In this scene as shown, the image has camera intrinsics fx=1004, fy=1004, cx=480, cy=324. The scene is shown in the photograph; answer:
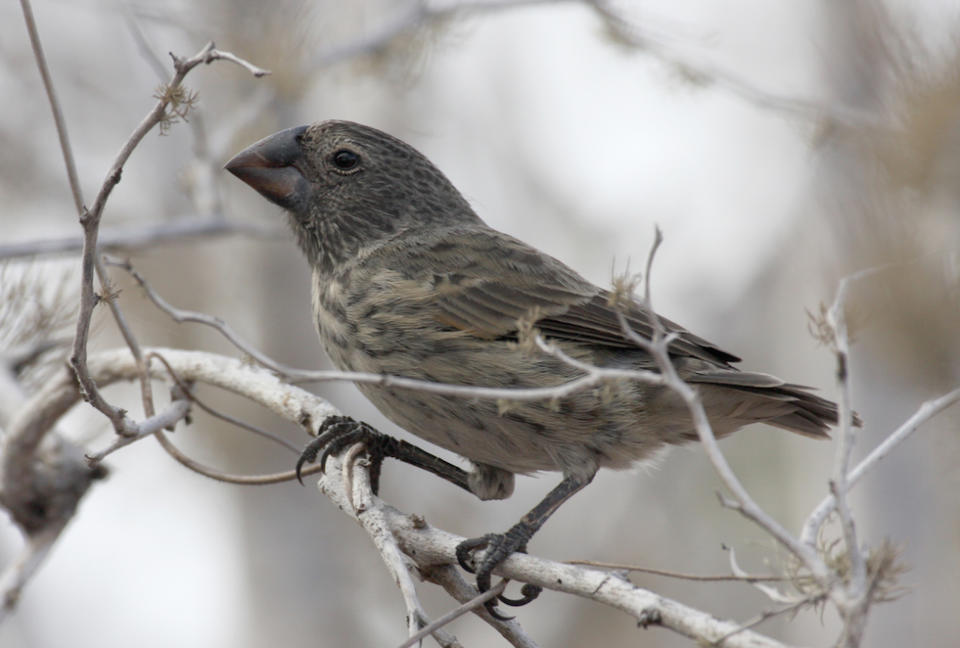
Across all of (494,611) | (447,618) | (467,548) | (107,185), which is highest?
(107,185)

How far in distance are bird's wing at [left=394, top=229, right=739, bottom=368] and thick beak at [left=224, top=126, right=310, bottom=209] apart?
0.61 metres

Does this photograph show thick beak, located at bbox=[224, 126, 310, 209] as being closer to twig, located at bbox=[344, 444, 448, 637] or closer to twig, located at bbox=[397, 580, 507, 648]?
twig, located at bbox=[344, 444, 448, 637]

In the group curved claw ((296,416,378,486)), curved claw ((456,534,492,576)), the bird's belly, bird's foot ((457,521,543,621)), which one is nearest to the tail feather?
the bird's belly

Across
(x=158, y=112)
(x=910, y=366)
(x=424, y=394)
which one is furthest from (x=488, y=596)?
(x=910, y=366)

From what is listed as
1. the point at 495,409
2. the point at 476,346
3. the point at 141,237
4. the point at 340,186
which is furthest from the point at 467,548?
the point at 141,237

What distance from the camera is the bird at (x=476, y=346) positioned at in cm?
325

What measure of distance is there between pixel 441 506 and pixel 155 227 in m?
5.61

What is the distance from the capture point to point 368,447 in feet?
10.4

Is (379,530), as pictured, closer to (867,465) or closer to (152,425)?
(152,425)

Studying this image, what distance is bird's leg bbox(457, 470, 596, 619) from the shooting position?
268cm

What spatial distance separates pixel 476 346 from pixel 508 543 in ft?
2.41

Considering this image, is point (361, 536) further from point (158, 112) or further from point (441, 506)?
point (158, 112)

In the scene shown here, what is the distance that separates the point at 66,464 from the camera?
329 cm

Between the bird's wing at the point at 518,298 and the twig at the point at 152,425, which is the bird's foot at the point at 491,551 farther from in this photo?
the twig at the point at 152,425
